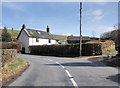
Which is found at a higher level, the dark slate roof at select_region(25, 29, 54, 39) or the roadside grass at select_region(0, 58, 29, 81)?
the dark slate roof at select_region(25, 29, 54, 39)

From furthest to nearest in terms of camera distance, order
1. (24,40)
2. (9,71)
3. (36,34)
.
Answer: (36,34), (24,40), (9,71)

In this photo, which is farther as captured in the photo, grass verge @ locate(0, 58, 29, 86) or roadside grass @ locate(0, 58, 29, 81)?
roadside grass @ locate(0, 58, 29, 81)

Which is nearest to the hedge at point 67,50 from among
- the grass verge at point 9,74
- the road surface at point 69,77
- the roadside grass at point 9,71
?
the road surface at point 69,77

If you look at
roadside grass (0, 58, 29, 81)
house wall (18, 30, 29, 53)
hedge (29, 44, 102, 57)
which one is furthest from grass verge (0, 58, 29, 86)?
house wall (18, 30, 29, 53)

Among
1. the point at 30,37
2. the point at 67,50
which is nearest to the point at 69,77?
the point at 67,50

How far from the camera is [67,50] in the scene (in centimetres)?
3794

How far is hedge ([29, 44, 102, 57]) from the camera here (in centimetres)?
3416

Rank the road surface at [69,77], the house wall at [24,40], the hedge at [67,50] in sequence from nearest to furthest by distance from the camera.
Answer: the road surface at [69,77] → the hedge at [67,50] → the house wall at [24,40]

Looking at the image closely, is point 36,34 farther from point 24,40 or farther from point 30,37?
point 24,40

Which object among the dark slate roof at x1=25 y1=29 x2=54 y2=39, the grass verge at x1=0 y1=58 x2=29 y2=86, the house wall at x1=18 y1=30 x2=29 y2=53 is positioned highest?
the dark slate roof at x1=25 y1=29 x2=54 y2=39

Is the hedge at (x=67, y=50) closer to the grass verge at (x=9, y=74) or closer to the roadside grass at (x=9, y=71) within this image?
the roadside grass at (x=9, y=71)

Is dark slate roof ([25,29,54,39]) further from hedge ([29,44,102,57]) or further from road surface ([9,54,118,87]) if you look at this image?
road surface ([9,54,118,87])

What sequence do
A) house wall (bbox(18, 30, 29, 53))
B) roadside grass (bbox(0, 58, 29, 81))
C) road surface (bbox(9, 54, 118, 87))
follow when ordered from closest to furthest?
road surface (bbox(9, 54, 118, 87)) < roadside grass (bbox(0, 58, 29, 81)) < house wall (bbox(18, 30, 29, 53))

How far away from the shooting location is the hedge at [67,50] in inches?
1345
